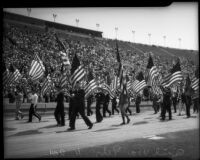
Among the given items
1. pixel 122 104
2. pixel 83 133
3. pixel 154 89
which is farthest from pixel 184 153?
pixel 154 89

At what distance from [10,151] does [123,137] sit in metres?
3.56

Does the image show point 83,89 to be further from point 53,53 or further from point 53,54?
point 53,53

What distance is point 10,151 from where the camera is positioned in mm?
8586

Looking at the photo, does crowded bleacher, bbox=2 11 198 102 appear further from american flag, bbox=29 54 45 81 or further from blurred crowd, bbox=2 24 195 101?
american flag, bbox=29 54 45 81

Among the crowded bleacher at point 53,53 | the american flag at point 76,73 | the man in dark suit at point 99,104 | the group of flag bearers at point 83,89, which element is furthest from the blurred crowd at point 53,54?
the american flag at point 76,73

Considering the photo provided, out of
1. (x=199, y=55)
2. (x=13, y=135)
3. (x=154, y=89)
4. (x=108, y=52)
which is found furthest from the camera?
(x=108, y=52)

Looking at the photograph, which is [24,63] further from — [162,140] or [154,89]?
[162,140]

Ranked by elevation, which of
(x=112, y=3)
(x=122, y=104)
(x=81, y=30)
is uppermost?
(x=81, y=30)

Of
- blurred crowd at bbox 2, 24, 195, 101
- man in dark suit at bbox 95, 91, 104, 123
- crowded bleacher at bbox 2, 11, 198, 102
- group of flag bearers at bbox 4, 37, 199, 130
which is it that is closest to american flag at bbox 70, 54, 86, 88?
group of flag bearers at bbox 4, 37, 199, 130

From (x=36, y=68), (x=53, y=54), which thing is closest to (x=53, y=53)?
(x=53, y=54)

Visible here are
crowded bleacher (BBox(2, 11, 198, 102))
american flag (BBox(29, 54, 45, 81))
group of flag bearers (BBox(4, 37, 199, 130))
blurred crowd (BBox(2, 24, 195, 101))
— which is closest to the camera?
group of flag bearers (BBox(4, 37, 199, 130))

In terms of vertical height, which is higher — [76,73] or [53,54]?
[53,54]

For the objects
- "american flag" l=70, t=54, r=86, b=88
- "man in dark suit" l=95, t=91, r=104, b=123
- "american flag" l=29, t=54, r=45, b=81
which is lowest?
"man in dark suit" l=95, t=91, r=104, b=123

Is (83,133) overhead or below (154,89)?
below
